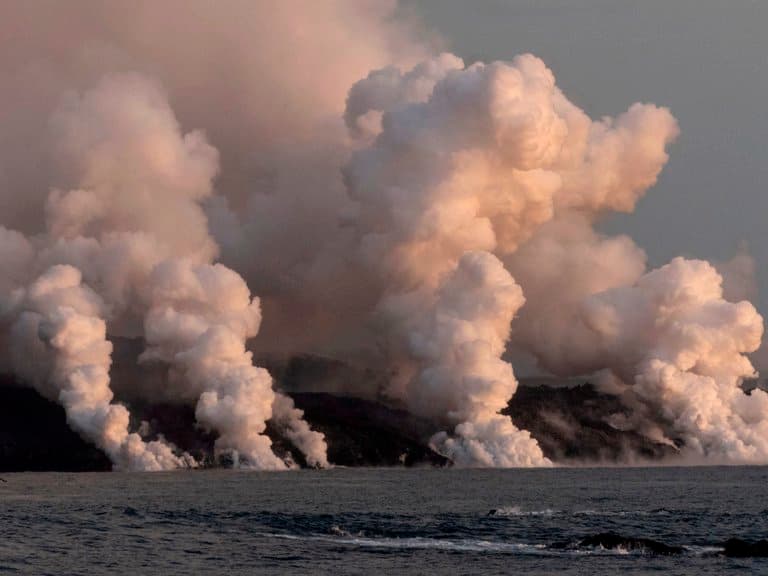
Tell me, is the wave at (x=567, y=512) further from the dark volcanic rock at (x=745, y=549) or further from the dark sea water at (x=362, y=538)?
the dark volcanic rock at (x=745, y=549)

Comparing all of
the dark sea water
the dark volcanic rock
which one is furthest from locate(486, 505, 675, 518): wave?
the dark volcanic rock

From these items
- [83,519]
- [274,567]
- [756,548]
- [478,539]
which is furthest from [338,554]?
[83,519]

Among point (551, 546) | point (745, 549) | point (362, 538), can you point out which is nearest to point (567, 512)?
point (362, 538)

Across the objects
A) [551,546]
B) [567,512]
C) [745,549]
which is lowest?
[551,546]

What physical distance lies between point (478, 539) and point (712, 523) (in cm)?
3754

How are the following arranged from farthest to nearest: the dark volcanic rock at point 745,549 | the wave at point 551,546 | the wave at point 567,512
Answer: the wave at point 567,512 < the wave at point 551,546 < the dark volcanic rock at point 745,549

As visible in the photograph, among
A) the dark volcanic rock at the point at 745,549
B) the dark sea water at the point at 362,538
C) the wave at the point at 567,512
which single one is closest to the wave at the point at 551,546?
the dark sea water at the point at 362,538

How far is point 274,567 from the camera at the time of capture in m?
117

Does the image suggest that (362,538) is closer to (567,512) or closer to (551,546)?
(551,546)

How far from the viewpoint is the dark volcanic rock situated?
127188mm

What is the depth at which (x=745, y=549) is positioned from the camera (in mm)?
129000

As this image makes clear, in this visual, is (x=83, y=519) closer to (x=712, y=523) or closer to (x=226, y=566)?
(x=226, y=566)

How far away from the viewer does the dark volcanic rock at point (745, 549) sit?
12719cm

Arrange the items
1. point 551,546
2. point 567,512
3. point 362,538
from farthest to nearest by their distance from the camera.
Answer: point 567,512 < point 362,538 < point 551,546
